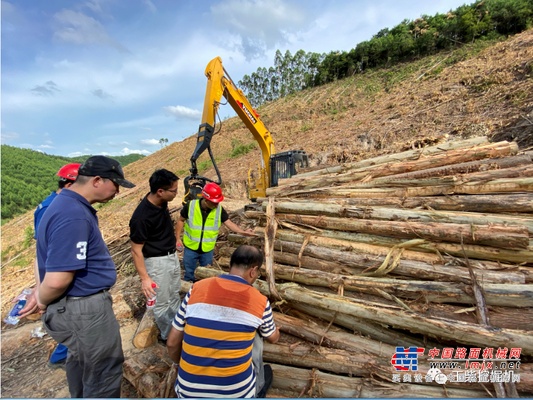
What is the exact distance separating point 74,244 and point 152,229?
1.08m

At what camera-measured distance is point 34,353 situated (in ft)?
13.6

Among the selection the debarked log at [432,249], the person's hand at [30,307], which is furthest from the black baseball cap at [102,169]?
the debarked log at [432,249]

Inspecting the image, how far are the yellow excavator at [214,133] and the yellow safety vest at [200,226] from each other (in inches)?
72.3

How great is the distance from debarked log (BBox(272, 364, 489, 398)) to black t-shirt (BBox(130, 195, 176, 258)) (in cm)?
167

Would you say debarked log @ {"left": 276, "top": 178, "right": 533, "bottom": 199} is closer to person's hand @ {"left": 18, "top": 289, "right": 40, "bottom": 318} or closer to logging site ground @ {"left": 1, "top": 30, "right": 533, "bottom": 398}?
logging site ground @ {"left": 1, "top": 30, "right": 533, "bottom": 398}

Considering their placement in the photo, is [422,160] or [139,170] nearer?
[422,160]

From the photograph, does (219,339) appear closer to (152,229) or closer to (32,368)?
(152,229)

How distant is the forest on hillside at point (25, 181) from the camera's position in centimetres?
3588

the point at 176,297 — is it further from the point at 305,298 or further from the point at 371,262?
the point at 371,262

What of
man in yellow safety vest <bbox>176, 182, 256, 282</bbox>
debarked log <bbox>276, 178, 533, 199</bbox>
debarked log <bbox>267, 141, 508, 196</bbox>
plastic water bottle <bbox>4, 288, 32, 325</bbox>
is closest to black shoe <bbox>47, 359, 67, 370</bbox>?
plastic water bottle <bbox>4, 288, 32, 325</bbox>

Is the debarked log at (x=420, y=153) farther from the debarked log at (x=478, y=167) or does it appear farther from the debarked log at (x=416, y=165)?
the debarked log at (x=478, y=167)

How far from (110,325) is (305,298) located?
169 centimetres

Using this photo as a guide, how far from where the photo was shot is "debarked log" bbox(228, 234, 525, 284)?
2484mm

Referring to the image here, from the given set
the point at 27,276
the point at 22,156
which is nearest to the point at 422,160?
the point at 27,276
